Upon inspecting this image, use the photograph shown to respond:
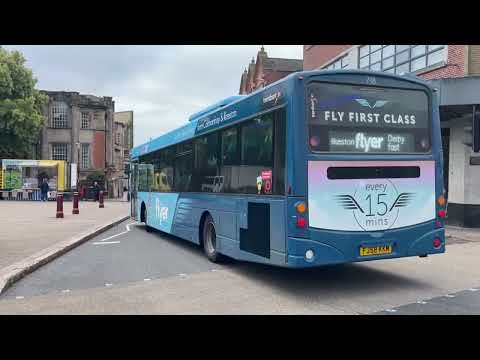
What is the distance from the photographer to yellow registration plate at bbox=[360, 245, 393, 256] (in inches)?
254

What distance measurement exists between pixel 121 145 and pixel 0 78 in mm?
17431

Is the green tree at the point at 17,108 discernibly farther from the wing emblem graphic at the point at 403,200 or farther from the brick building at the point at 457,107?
the wing emblem graphic at the point at 403,200

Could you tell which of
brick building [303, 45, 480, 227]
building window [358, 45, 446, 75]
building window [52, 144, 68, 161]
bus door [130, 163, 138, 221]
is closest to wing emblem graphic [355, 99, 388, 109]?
brick building [303, 45, 480, 227]

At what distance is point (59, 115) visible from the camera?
47.7m

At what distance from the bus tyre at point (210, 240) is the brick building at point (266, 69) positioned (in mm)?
34644

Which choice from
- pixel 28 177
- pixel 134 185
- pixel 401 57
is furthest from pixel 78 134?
pixel 401 57

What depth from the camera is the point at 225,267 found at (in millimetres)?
8844

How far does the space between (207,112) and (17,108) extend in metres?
36.5

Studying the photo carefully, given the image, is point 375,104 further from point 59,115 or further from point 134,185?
point 59,115

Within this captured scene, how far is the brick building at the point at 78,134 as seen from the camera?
47.3 metres

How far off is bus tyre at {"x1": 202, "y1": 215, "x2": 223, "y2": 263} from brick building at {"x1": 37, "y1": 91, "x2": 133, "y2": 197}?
39.4 m

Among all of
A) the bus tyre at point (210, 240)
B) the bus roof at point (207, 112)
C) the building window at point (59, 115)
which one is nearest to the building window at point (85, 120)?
the building window at point (59, 115)

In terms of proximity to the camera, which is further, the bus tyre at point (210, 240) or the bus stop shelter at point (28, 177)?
the bus stop shelter at point (28, 177)

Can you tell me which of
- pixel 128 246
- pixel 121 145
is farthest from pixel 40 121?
pixel 128 246
